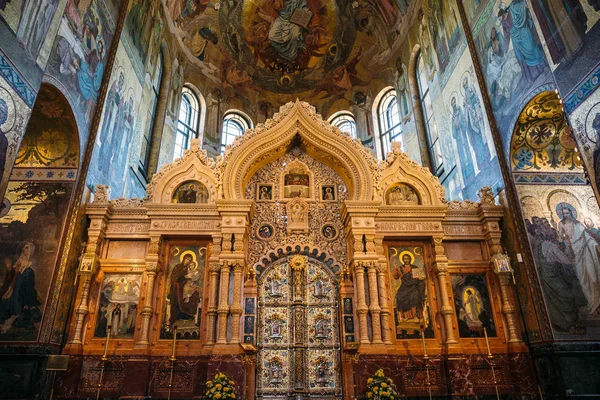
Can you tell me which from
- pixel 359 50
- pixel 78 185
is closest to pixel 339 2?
pixel 359 50

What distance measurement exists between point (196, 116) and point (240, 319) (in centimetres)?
1378

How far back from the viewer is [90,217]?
1087 centimetres

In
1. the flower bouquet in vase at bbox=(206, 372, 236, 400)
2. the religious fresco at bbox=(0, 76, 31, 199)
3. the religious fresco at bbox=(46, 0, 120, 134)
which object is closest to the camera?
the religious fresco at bbox=(0, 76, 31, 199)

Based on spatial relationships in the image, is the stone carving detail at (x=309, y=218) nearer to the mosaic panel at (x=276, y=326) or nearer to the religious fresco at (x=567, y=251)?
the mosaic panel at (x=276, y=326)

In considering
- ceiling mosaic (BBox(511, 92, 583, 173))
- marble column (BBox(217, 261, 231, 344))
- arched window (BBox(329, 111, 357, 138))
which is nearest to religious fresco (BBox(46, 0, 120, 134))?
marble column (BBox(217, 261, 231, 344))

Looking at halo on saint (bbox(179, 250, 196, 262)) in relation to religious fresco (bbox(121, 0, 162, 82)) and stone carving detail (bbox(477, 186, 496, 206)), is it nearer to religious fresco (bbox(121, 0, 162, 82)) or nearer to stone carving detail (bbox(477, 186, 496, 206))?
religious fresco (bbox(121, 0, 162, 82))

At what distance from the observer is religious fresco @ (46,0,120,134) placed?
31.8 ft

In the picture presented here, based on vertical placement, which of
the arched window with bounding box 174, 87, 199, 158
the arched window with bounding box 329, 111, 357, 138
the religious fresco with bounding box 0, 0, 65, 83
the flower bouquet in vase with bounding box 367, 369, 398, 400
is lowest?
the flower bouquet in vase with bounding box 367, 369, 398, 400

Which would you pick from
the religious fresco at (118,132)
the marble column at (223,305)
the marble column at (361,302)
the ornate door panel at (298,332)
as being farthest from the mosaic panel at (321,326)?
the religious fresco at (118,132)

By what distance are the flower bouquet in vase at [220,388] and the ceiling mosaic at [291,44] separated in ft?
54.1

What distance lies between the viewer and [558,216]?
10430mm

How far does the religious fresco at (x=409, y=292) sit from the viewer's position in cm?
1042

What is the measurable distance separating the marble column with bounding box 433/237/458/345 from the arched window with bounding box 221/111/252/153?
47.8 feet

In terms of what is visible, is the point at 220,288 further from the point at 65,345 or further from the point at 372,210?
the point at 372,210
